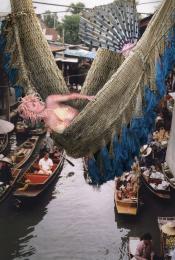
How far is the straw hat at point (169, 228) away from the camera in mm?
7594

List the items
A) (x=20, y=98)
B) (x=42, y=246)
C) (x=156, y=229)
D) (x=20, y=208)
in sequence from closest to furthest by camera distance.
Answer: (x=20, y=98) < (x=42, y=246) < (x=156, y=229) < (x=20, y=208)

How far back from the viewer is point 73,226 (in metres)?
10.2

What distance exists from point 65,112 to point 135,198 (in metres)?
8.38

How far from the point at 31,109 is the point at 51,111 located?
0.33 ft

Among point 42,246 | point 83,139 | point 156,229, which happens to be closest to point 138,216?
→ point 156,229

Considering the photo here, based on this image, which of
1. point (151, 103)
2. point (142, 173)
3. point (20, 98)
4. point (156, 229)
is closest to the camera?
point (151, 103)

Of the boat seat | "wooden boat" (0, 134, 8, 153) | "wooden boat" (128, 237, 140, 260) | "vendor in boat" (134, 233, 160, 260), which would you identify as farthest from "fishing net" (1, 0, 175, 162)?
"wooden boat" (0, 134, 8, 153)

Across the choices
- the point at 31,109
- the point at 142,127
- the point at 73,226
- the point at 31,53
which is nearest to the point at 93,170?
the point at 142,127

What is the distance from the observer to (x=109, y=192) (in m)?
12.4

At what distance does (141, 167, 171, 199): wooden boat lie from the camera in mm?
10820

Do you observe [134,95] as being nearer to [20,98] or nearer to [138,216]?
[20,98]

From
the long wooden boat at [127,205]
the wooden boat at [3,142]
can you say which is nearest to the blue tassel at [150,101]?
the long wooden boat at [127,205]

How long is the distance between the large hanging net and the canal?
7.24 m

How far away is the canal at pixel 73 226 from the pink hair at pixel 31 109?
732cm
